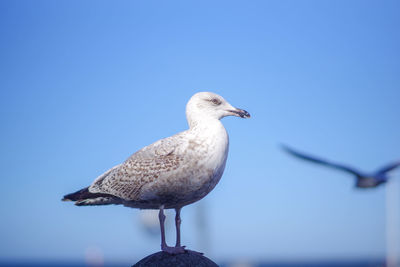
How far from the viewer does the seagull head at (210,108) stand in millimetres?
7512

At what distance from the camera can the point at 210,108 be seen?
7.56 m

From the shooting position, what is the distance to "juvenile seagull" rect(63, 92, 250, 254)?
22.9ft

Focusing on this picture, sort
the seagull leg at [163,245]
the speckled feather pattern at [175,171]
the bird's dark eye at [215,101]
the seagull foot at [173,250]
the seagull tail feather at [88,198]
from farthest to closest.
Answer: the seagull tail feather at [88,198] → the bird's dark eye at [215,101] → the seagull foot at [173,250] → the seagull leg at [163,245] → the speckled feather pattern at [175,171]

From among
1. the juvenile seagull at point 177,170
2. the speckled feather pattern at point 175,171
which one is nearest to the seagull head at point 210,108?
the juvenile seagull at point 177,170

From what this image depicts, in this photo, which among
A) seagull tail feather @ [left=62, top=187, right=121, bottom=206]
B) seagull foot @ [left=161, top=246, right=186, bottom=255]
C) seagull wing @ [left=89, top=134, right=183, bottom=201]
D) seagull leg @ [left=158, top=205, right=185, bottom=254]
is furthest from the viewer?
seagull tail feather @ [left=62, top=187, right=121, bottom=206]

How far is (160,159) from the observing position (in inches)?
285

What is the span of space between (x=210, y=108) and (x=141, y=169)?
1465 mm

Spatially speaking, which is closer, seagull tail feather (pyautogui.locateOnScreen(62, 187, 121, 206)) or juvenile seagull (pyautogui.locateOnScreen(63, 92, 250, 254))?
juvenile seagull (pyautogui.locateOnScreen(63, 92, 250, 254))

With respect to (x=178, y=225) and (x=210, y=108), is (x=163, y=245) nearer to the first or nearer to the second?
(x=178, y=225)

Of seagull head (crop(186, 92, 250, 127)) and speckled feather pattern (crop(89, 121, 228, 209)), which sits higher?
seagull head (crop(186, 92, 250, 127))

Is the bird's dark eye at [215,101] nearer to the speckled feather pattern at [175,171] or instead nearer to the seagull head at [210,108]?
the seagull head at [210,108]

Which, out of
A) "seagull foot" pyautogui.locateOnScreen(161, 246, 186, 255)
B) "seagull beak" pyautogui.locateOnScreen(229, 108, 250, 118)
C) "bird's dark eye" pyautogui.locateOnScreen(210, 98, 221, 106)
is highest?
"bird's dark eye" pyautogui.locateOnScreen(210, 98, 221, 106)

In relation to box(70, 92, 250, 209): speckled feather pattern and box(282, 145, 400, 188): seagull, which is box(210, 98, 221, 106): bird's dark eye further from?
box(282, 145, 400, 188): seagull

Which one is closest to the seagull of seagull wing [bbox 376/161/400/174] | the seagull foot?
seagull wing [bbox 376/161/400/174]
